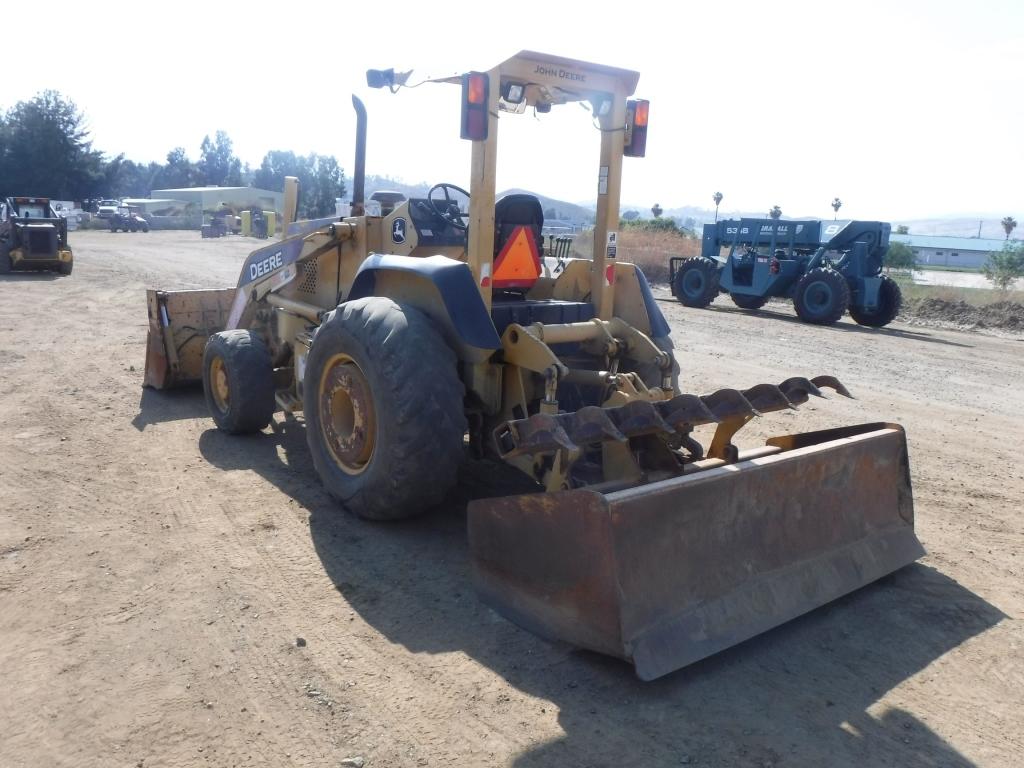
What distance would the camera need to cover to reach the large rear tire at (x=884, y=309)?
641 inches

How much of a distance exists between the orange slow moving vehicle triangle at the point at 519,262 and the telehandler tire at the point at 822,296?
12224 mm

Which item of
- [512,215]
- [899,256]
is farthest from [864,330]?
[899,256]

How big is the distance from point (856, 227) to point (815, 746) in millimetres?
16155

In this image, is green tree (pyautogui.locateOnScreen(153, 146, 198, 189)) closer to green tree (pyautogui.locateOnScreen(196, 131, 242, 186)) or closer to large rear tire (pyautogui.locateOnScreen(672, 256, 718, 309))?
green tree (pyautogui.locateOnScreen(196, 131, 242, 186))

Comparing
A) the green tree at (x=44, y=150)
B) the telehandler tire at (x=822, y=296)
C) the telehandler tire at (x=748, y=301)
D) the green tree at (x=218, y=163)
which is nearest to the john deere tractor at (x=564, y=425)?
the telehandler tire at (x=822, y=296)

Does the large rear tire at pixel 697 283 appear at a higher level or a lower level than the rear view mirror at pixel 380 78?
lower

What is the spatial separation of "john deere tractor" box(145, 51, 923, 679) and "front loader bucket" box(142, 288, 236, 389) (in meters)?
1.67

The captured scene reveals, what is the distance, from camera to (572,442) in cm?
347

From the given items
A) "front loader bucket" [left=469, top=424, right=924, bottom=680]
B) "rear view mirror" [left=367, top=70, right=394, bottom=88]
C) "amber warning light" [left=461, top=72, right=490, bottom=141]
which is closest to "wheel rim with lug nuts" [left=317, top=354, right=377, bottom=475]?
"front loader bucket" [left=469, top=424, right=924, bottom=680]

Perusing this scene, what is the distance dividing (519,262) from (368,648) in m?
2.71

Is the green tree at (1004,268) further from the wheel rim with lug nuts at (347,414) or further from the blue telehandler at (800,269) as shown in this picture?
the wheel rim with lug nuts at (347,414)

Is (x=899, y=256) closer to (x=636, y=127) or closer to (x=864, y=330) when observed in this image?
(x=864, y=330)

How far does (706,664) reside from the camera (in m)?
3.53

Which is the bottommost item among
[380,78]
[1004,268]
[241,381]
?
[241,381]
